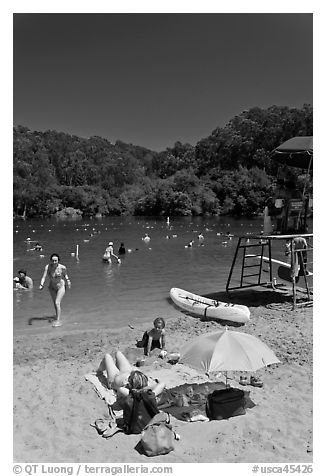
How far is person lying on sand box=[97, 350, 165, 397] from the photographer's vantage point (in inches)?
247

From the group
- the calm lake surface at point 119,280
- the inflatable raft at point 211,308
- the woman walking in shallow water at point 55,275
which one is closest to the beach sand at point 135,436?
the inflatable raft at point 211,308

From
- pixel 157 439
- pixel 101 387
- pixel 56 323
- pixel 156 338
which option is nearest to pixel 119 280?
pixel 56 323

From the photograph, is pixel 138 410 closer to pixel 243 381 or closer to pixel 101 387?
pixel 101 387

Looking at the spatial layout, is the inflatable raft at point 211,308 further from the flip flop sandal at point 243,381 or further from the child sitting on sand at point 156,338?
the flip flop sandal at point 243,381

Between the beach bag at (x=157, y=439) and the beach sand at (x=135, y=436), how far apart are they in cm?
8

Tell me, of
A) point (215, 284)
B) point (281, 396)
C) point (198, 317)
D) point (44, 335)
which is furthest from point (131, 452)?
point (215, 284)

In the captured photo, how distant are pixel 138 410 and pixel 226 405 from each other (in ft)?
4.18

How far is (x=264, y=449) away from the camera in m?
5.29

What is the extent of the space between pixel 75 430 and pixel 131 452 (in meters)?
0.93

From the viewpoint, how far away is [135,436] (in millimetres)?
5703

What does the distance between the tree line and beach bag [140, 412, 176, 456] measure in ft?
188

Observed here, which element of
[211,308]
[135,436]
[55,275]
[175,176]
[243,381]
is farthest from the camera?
[175,176]

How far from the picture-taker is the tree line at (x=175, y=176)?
236 feet
